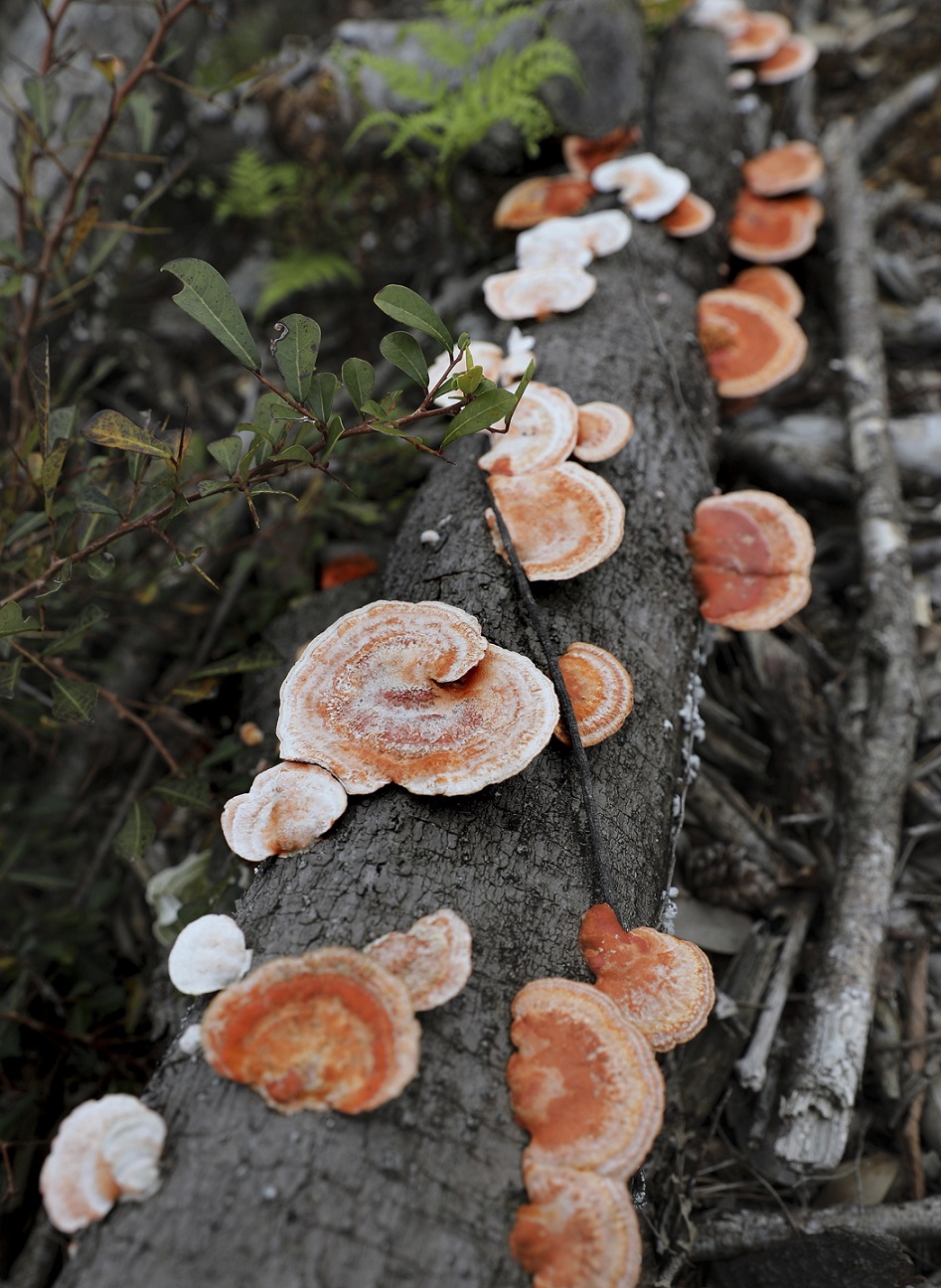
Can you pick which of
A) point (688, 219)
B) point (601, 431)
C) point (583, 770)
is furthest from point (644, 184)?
point (583, 770)

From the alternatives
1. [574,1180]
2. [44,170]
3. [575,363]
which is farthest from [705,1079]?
[44,170]

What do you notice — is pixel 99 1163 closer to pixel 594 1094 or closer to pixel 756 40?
pixel 594 1094

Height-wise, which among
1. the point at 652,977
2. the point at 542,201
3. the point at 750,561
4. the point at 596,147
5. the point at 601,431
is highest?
the point at 596,147

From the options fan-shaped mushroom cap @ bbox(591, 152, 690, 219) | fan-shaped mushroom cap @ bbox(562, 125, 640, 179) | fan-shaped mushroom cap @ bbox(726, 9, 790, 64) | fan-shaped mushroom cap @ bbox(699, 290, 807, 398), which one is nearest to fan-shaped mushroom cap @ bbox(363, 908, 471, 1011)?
fan-shaped mushroom cap @ bbox(699, 290, 807, 398)

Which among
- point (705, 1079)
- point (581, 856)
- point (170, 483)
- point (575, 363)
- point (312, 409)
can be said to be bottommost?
point (705, 1079)

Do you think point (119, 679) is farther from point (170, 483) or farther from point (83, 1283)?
point (83, 1283)

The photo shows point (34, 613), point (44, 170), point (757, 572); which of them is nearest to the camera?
point (757, 572)

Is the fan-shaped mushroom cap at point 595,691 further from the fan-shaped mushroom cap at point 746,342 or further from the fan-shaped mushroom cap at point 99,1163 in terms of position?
the fan-shaped mushroom cap at point 746,342
